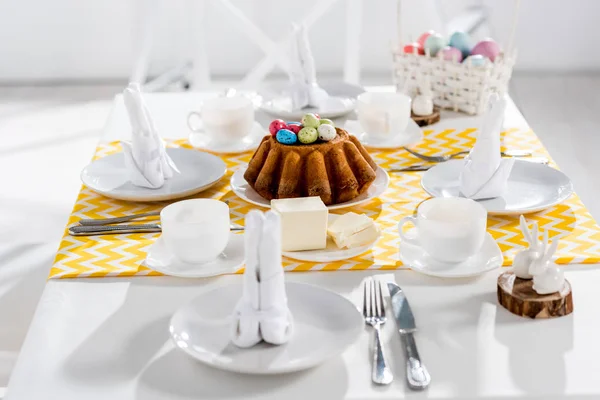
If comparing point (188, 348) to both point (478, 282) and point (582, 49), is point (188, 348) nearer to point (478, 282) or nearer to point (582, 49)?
point (478, 282)

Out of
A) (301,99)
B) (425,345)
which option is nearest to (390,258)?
(425,345)

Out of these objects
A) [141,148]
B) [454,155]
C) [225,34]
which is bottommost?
[225,34]

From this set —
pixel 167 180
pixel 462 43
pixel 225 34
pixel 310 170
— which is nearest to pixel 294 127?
pixel 310 170

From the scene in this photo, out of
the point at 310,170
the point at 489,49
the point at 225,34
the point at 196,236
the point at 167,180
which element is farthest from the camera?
the point at 225,34

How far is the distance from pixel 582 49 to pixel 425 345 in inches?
171

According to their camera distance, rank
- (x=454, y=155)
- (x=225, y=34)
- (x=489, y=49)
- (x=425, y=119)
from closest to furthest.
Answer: (x=454, y=155)
(x=425, y=119)
(x=489, y=49)
(x=225, y=34)

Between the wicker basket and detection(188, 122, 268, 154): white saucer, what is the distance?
45 cm

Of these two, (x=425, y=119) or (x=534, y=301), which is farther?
(x=425, y=119)

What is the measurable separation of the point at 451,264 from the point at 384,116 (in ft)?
2.13

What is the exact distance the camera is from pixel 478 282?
1.34 m

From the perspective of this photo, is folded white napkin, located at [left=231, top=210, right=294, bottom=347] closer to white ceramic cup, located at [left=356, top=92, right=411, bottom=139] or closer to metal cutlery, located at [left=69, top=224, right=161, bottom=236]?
metal cutlery, located at [left=69, top=224, right=161, bottom=236]

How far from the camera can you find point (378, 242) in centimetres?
148

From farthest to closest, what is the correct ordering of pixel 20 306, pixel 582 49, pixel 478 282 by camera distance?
1. pixel 582 49
2. pixel 20 306
3. pixel 478 282

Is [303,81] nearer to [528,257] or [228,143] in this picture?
[228,143]
